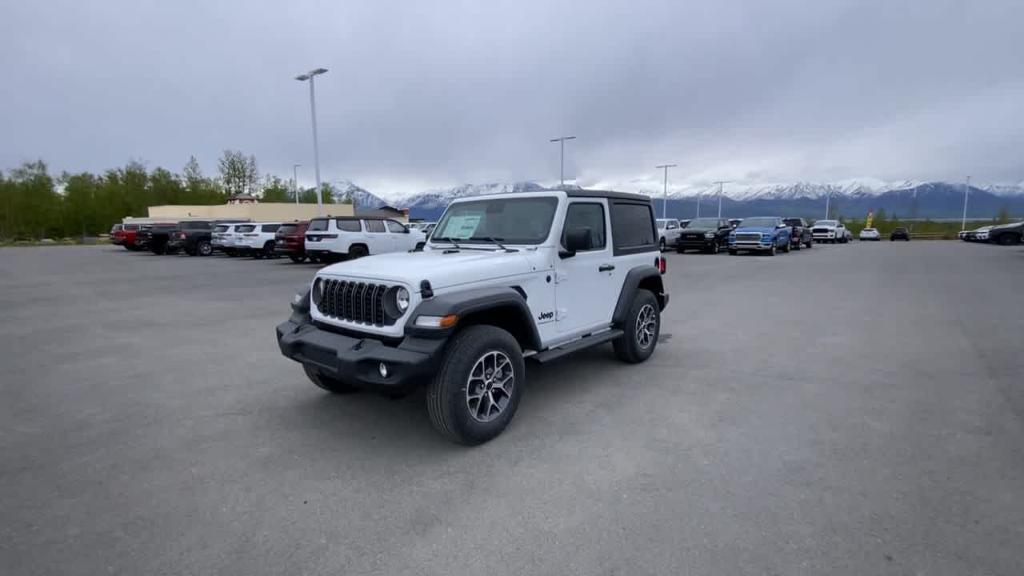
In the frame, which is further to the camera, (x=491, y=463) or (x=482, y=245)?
(x=482, y=245)

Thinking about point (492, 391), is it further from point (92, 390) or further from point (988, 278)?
point (988, 278)

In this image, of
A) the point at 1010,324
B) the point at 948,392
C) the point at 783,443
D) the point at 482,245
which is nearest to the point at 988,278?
the point at 1010,324

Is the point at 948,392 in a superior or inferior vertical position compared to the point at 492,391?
inferior

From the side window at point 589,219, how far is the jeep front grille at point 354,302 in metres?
1.77

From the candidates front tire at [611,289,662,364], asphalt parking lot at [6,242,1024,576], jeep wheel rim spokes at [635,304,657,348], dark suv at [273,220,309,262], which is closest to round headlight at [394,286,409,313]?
asphalt parking lot at [6,242,1024,576]

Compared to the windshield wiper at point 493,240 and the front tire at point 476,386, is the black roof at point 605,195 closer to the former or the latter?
the windshield wiper at point 493,240

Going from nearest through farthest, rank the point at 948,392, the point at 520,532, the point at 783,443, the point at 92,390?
1. the point at 520,532
2. the point at 783,443
3. the point at 948,392
4. the point at 92,390

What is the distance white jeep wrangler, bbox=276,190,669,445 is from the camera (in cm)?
353

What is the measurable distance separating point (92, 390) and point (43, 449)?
1.46 m

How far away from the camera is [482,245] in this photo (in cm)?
479

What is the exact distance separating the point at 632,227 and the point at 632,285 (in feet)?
2.29

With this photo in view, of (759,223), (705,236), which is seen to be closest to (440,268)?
(705,236)

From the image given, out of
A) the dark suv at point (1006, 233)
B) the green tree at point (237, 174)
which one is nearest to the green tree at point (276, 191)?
the green tree at point (237, 174)

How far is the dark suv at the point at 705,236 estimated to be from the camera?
23.9 meters
